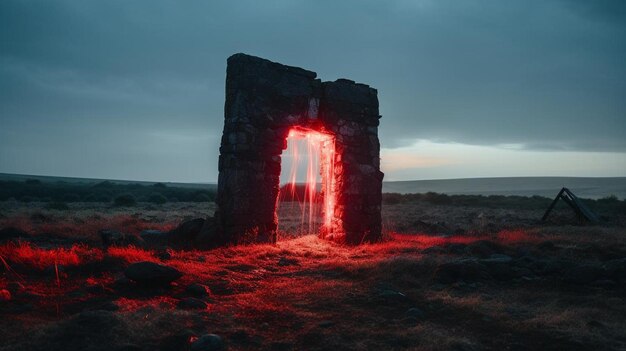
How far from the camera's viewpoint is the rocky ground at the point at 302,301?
13.4ft

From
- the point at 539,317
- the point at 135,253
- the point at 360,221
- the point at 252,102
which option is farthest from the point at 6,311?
the point at 360,221

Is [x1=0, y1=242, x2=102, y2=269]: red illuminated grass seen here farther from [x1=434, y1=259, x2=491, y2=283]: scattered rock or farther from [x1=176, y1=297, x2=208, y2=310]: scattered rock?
[x1=434, y1=259, x2=491, y2=283]: scattered rock

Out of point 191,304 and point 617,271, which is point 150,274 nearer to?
point 191,304

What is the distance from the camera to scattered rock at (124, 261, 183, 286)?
5.52m

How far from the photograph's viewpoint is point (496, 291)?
6.15 m

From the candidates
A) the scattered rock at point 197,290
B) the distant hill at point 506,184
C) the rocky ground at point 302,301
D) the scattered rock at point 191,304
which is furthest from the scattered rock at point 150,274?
the distant hill at point 506,184

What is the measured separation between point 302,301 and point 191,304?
1459mm

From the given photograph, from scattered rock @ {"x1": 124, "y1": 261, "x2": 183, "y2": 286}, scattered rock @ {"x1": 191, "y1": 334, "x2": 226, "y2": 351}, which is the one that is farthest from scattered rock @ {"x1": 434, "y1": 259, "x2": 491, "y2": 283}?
scattered rock @ {"x1": 124, "y1": 261, "x2": 183, "y2": 286}

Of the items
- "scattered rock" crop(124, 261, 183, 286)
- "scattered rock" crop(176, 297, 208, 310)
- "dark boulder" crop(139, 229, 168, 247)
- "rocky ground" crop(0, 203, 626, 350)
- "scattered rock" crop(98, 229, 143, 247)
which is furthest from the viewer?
"dark boulder" crop(139, 229, 168, 247)

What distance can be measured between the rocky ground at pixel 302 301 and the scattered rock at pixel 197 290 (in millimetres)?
20

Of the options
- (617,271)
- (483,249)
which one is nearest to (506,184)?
(483,249)

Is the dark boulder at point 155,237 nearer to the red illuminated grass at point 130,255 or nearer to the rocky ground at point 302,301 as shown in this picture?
the rocky ground at point 302,301

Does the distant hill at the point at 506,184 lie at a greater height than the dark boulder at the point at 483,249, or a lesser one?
greater

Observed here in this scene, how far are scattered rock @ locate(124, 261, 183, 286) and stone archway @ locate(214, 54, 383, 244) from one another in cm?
395
